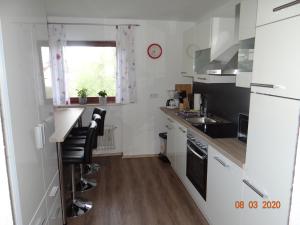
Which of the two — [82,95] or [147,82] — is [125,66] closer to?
[147,82]

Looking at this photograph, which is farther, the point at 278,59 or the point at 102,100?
the point at 102,100

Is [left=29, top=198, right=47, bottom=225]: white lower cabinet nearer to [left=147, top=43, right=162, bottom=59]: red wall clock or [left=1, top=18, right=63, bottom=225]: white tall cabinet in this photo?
[left=1, top=18, right=63, bottom=225]: white tall cabinet

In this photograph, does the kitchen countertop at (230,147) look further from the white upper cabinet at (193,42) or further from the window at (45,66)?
the window at (45,66)

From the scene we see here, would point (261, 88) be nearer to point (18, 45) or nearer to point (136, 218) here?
point (18, 45)

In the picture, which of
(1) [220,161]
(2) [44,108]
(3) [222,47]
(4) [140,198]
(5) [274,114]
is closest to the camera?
(5) [274,114]

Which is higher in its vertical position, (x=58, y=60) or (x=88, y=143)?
(x=58, y=60)

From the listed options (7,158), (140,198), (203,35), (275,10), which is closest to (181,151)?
(140,198)

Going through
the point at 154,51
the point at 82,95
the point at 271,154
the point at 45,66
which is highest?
the point at 154,51

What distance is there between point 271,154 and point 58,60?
3.58 metres

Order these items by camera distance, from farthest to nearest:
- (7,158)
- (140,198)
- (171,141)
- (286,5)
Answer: (171,141), (140,198), (286,5), (7,158)

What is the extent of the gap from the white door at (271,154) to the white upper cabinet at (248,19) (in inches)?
25.9

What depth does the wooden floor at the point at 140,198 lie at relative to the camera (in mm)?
2582

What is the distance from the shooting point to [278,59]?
1.30 meters

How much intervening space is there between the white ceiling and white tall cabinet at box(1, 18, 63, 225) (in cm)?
163
